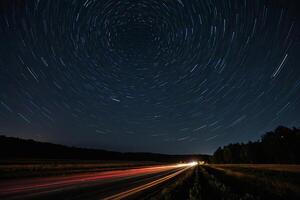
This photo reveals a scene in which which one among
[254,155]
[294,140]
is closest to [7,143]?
[254,155]

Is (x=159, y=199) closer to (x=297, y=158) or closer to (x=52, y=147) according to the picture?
(x=297, y=158)

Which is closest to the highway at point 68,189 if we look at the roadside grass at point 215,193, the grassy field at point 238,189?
the grassy field at point 238,189

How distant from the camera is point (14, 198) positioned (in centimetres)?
1175

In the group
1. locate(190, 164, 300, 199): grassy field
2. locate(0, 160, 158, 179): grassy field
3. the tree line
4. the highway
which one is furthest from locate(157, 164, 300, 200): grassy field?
the tree line

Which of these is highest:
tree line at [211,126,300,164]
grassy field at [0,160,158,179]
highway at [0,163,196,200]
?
tree line at [211,126,300,164]

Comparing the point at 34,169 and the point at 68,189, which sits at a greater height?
the point at 34,169

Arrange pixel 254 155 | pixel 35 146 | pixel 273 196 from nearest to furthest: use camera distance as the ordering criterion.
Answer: pixel 273 196, pixel 254 155, pixel 35 146

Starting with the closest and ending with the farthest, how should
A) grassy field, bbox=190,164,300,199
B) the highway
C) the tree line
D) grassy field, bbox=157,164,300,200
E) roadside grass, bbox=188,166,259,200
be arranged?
the highway
roadside grass, bbox=188,166,259,200
grassy field, bbox=157,164,300,200
grassy field, bbox=190,164,300,199
the tree line

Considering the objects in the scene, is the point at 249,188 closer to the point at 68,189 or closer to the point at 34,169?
the point at 68,189

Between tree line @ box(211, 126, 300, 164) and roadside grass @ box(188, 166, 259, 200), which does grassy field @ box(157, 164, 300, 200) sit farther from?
tree line @ box(211, 126, 300, 164)

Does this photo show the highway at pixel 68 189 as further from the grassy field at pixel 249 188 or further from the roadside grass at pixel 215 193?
the grassy field at pixel 249 188

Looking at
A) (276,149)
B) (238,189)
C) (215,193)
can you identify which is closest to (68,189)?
(215,193)

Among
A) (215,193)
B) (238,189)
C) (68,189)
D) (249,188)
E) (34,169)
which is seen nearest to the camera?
(68,189)

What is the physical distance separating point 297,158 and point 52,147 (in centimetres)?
9022
